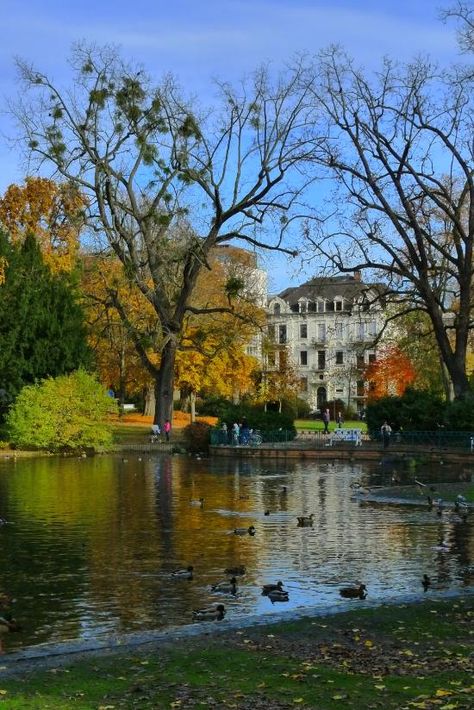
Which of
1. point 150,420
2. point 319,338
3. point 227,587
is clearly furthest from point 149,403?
point 227,587

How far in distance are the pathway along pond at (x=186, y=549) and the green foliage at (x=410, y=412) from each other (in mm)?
17053

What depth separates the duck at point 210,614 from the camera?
412 inches

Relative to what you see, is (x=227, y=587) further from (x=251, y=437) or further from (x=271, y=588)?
(x=251, y=437)

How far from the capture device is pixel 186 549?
53.5 ft

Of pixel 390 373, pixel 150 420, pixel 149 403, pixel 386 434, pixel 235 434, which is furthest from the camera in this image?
pixel 390 373

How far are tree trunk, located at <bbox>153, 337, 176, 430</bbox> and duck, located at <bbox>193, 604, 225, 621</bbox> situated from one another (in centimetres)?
3704

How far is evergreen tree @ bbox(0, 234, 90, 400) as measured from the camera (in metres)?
47.8

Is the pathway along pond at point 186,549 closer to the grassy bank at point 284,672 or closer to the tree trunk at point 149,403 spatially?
the grassy bank at point 284,672

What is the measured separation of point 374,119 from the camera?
144 feet

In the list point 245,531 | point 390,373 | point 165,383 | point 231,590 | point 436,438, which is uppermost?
point 390,373

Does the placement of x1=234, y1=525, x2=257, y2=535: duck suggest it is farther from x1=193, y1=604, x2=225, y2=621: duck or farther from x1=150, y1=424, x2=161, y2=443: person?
x1=150, y1=424, x2=161, y2=443: person

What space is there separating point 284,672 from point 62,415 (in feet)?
127

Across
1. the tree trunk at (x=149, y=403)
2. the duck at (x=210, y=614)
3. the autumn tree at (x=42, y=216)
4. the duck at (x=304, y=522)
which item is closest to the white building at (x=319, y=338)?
the tree trunk at (x=149, y=403)

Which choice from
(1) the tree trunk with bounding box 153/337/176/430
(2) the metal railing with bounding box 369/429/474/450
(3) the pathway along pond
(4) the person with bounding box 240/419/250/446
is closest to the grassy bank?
(3) the pathway along pond
